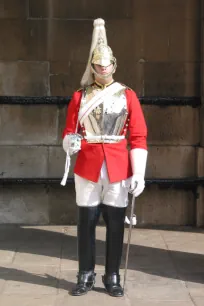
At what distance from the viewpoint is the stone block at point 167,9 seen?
6723 millimetres

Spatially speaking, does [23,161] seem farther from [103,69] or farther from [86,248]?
[103,69]

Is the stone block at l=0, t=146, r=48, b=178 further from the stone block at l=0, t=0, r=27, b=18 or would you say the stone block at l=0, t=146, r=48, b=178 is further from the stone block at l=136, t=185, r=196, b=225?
the stone block at l=0, t=0, r=27, b=18

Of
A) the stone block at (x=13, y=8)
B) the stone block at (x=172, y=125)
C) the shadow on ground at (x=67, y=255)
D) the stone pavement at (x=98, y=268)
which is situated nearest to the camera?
the stone pavement at (x=98, y=268)

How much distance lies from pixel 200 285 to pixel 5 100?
3201mm

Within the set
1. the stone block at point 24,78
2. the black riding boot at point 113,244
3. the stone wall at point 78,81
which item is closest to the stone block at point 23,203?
the stone wall at point 78,81

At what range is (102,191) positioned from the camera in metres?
4.56

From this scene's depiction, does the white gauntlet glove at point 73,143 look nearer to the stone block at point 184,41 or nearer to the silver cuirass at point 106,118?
the silver cuirass at point 106,118

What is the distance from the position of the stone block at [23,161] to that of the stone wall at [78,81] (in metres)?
0.01

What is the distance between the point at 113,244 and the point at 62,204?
7.74ft

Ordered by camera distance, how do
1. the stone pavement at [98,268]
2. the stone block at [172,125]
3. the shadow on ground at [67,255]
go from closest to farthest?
the stone pavement at [98,268]
the shadow on ground at [67,255]
the stone block at [172,125]

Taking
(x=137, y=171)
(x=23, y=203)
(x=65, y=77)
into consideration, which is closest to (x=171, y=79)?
(x=65, y=77)

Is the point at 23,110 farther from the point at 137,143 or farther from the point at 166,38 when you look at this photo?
the point at 137,143

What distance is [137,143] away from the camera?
14.7 feet

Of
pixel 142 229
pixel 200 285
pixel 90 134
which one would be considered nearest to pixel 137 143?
pixel 90 134
